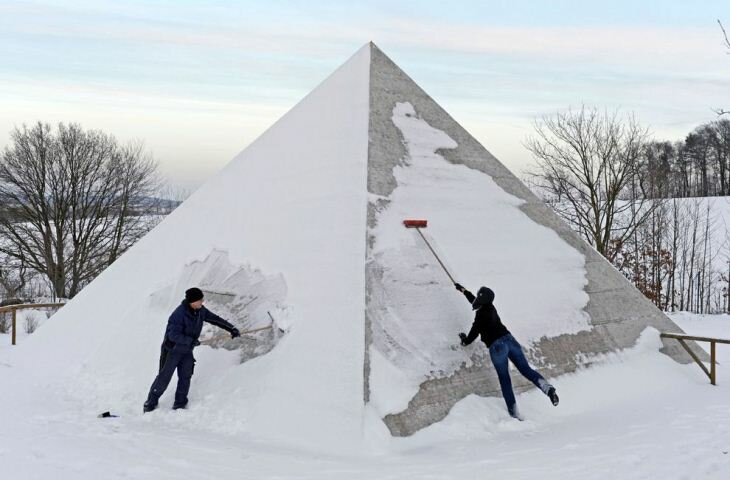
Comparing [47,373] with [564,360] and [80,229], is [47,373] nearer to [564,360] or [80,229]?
[564,360]

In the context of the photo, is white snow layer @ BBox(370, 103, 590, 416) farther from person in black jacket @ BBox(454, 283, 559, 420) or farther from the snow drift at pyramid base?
person in black jacket @ BBox(454, 283, 559, 420)

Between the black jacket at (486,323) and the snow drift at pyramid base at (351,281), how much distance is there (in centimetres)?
42

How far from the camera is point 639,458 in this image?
5.21m

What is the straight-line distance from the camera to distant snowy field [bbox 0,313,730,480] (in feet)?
16.0

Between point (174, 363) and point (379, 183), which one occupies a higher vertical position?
point (379, 183)

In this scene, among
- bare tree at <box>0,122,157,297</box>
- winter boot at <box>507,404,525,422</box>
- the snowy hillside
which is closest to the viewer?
the snowy hillside

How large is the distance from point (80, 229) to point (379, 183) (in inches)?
1029

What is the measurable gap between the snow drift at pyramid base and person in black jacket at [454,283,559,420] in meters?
0.34

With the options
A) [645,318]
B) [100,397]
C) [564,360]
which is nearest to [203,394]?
[100,397]

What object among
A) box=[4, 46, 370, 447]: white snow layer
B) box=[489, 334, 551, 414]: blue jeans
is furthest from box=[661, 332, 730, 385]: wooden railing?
box=[4, 46, 370, 447]: white snow layer

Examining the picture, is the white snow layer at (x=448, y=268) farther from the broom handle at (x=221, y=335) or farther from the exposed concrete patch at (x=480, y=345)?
the broom handle at (x=221, y=335)

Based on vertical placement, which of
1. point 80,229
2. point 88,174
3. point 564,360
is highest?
point 88,174

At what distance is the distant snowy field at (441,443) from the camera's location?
4891mm

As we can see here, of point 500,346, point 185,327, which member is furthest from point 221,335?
point 500,346
